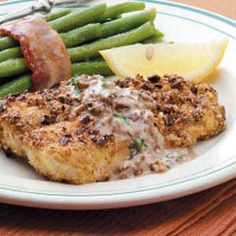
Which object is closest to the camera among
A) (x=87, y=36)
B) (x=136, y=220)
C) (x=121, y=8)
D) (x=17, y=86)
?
(x=136, y=220)

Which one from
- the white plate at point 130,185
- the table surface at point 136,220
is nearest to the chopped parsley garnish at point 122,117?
the white plate at point 130,185

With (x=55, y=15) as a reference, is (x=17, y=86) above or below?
below

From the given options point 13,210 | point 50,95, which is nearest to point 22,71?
point 50,95

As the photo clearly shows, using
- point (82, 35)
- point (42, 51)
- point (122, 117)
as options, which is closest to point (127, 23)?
point (82, 35)

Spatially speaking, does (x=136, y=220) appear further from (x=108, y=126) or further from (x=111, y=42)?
(x=111, y=42)

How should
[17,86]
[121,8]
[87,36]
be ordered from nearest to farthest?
[17,86]
[87,36]
[121,8]

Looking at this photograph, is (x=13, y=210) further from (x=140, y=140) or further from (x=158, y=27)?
(x=158, y=27)

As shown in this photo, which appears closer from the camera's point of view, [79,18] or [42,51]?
[42,51]
